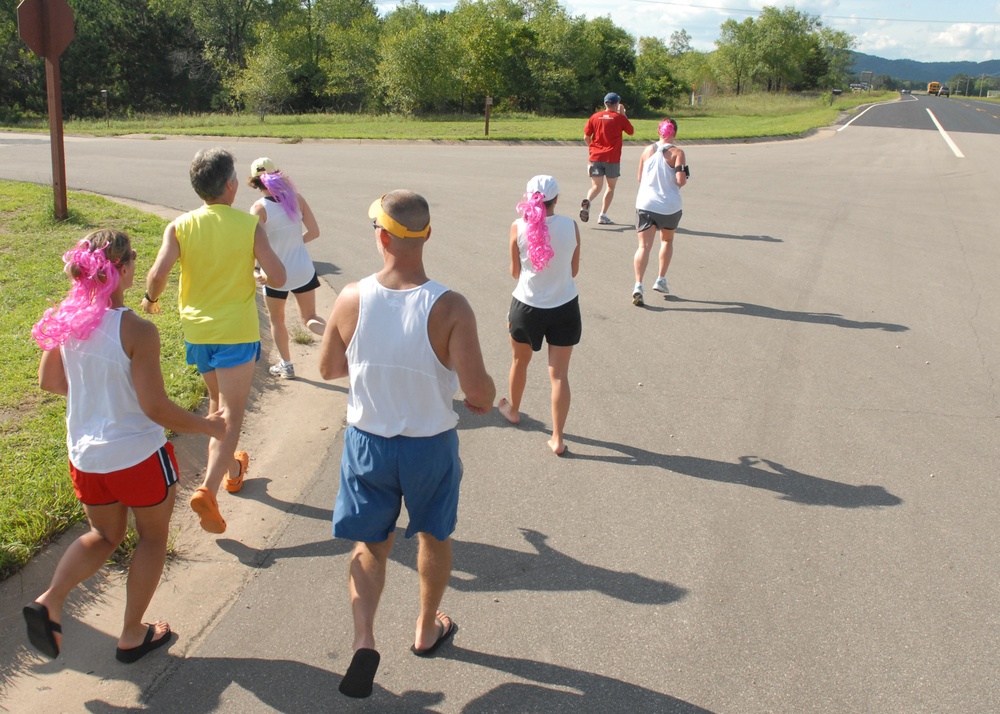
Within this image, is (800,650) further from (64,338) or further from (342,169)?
(342,169)

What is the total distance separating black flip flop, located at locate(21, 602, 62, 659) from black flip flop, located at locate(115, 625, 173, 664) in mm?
257

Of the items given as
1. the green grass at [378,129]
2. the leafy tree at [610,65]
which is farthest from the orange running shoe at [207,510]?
the leafy tree at [610,65]

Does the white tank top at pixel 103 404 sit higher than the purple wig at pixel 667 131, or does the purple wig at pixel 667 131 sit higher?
Result: the purple wig at pixel 667 131

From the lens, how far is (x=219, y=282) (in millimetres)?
4207

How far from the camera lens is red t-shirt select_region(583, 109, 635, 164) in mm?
12281

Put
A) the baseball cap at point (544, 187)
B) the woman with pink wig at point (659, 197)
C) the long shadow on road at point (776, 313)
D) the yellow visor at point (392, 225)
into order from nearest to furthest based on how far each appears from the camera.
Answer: the yellow visor at point (392, 225), the baseball cap at point (544, 187), the long shadow on road at point (776, 313), the woman with pink wig at point (659, 197)

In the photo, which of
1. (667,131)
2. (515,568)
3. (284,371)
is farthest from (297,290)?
(667,131)

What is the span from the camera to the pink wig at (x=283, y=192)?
5676 millimetres

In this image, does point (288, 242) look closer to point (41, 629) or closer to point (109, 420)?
point (109, 420)

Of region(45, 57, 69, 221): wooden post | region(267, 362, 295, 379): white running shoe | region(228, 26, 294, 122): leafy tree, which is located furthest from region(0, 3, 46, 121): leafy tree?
region(267, 362, 295, 379): white running shoe

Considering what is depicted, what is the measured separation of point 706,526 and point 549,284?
5.67 feet

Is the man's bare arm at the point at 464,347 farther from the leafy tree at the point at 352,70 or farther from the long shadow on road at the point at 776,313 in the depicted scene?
the leafy tree at the point at 352,70

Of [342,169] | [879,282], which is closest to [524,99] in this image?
[342,169]

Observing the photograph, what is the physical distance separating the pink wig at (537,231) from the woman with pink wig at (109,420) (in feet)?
7.80
